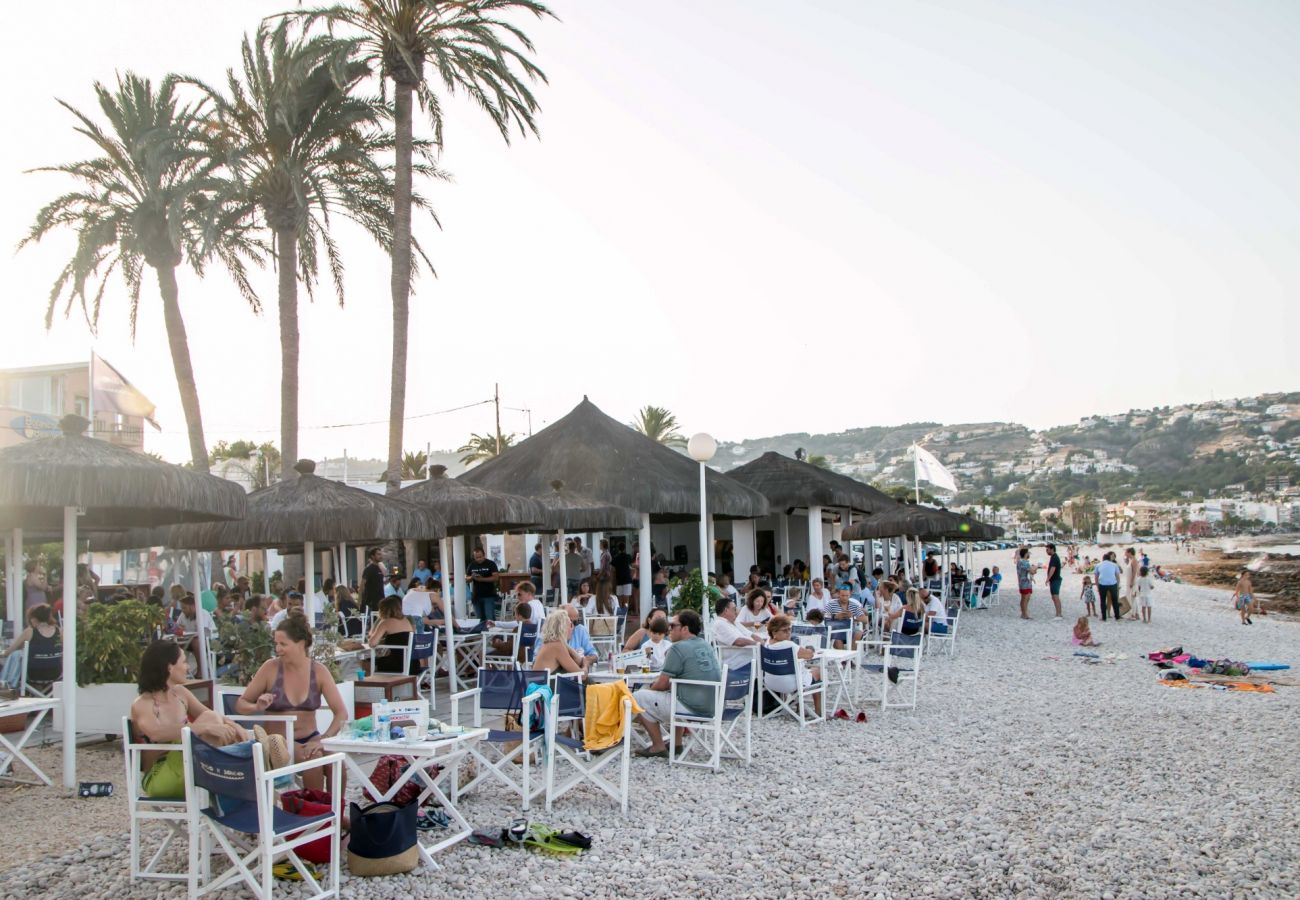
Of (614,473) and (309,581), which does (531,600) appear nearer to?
(309,581)

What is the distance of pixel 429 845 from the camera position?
552 cm

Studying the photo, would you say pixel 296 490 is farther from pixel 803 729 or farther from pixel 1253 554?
pixel 1253 554

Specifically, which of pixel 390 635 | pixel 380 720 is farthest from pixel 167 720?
pixel 390 635

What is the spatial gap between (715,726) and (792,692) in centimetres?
204

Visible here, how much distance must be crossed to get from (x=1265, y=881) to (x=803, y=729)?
4367 millimetres

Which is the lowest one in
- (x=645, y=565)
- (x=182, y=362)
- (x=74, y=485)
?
(x=645, y=565)

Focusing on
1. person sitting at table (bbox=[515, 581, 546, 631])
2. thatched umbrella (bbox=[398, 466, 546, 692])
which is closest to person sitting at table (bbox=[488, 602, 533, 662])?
person sitting at table (bbox=[515, 581, 546, 631])

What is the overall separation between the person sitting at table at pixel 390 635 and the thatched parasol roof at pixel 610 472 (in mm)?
4325

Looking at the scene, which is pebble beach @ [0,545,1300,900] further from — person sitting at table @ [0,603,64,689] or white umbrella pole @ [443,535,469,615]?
white umbrella pole @ [443,535,469,615]

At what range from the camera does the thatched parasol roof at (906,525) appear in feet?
60.4

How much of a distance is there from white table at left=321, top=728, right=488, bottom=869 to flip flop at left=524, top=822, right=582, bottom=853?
34 cm

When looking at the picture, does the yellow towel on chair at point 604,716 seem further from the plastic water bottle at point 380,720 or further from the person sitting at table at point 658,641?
the person sitting at table at point 658,641

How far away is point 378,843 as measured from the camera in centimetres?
506

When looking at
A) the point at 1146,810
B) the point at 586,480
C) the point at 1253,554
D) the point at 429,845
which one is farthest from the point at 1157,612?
the point at 1253,554
